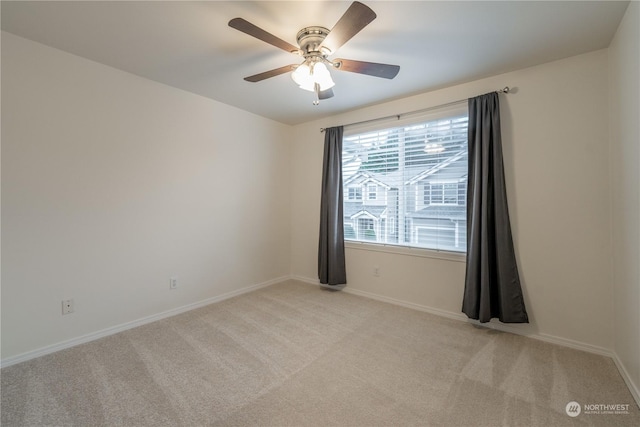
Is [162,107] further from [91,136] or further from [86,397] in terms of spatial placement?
[86,397]

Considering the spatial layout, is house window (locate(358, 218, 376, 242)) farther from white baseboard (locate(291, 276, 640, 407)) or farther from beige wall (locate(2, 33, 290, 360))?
beige wall (locate(2, 33, 290, 360))

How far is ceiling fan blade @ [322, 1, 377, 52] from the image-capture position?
1353 millimetres

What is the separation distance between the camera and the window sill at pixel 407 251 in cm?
284

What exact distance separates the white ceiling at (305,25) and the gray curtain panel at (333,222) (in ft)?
3.33

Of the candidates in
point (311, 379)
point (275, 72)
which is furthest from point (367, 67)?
point (311, 379)

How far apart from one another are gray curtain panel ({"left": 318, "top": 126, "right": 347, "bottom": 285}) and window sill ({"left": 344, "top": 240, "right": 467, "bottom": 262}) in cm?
21

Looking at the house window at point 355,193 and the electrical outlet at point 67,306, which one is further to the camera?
the house window at point 355,193

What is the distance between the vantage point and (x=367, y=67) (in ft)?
6.28

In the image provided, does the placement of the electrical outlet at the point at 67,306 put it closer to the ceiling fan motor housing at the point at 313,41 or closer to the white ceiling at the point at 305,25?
the white ceiling at the point at 305,25

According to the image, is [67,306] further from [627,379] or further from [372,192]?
[627,379]

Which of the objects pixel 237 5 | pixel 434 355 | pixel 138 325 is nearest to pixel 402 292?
pixel 434 355

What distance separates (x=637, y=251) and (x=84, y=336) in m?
4.21

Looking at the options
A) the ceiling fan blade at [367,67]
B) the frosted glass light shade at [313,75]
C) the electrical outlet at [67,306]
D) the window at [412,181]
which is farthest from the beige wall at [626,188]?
the electrical outlet at [67,306]

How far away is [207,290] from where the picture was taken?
3270mm
